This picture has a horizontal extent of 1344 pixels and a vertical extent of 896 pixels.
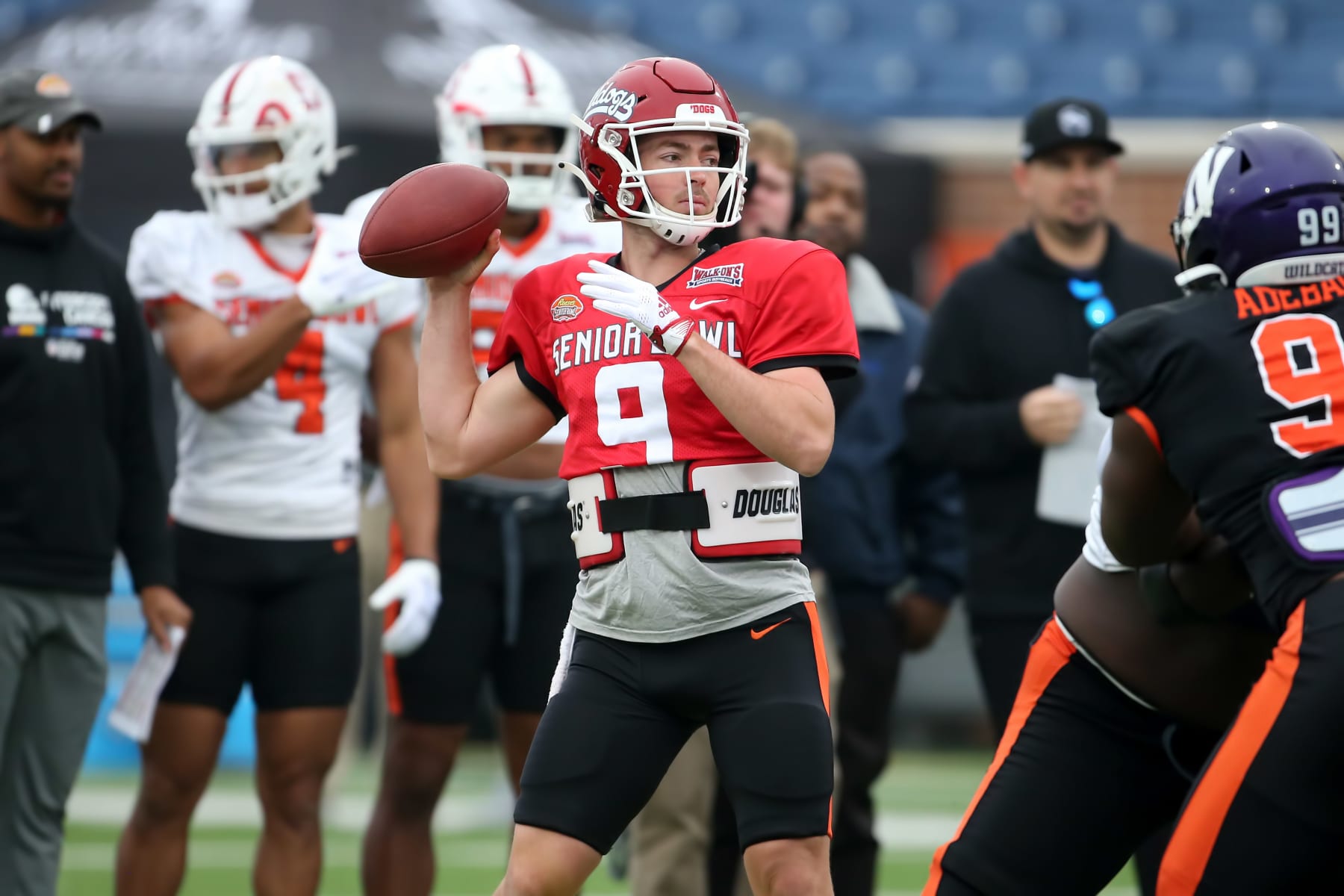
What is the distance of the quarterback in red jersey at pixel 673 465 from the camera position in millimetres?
2910

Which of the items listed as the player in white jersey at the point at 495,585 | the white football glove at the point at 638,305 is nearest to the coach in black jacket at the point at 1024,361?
the player in white jersey at the point at 495,585

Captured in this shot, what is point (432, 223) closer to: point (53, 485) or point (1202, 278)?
point (1202, 278)

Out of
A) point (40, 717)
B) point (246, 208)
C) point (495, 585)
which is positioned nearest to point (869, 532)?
point (495, 585)

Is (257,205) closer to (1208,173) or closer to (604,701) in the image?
(604,701)

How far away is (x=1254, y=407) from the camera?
9.29ft

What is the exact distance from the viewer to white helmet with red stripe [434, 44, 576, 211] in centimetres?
450

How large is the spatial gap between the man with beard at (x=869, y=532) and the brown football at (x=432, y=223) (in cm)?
183

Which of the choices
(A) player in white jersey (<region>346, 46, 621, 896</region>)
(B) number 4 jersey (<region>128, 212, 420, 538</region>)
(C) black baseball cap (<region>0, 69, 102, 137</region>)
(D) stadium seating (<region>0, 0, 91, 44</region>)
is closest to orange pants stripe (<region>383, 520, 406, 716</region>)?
(A) player in white jersey (<region>346, 46, 621, 896</region>)

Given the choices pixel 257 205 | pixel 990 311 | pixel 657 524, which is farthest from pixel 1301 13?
pixel 657 524

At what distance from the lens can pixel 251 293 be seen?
431 centimetres

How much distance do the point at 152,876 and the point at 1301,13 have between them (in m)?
10.7

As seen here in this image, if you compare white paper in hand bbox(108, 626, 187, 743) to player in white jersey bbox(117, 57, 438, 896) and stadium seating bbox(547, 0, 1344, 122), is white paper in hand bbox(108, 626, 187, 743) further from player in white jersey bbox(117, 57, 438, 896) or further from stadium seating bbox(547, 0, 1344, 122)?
stadium seating bbox(547, 0, 1344, 122)

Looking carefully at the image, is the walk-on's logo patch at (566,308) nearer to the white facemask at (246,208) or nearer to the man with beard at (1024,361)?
the white facemask at (246,208)

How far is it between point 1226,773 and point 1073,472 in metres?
1.78
